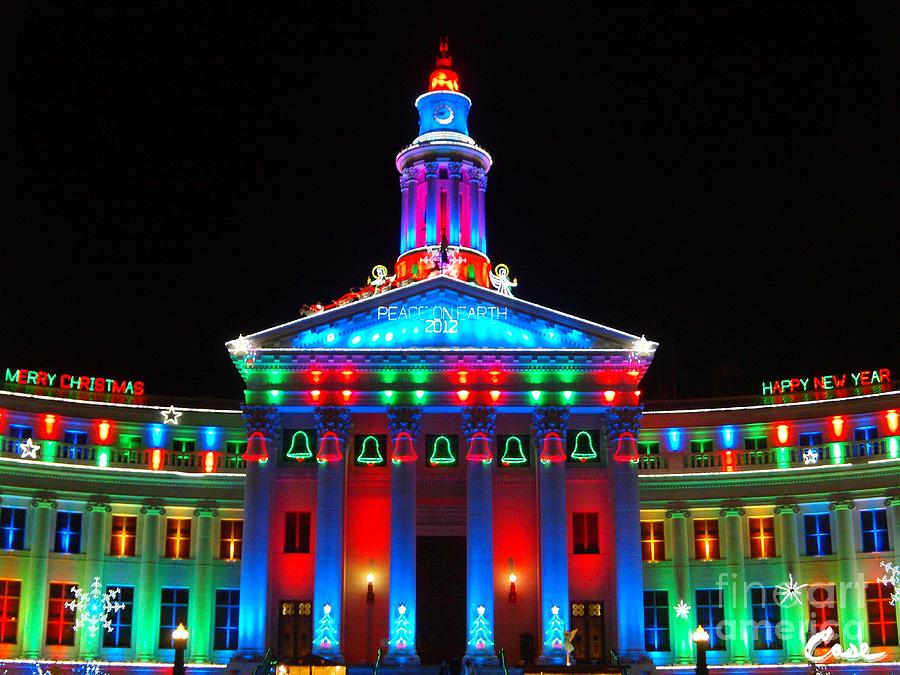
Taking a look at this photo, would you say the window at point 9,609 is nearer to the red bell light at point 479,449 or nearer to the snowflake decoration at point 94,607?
the snowflake decoration at point 94,607

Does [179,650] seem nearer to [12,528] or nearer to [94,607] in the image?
[94,607]

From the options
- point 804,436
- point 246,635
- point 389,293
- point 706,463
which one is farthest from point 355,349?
point 804,436

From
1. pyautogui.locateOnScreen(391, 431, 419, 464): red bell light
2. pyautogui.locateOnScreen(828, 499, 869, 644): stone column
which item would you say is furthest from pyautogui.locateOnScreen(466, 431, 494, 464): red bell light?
pyautogui.locateOnScreen(828, 499, 869, 644): stone column

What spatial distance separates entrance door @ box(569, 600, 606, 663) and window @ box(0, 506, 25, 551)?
3155cm

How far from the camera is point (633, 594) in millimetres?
63688

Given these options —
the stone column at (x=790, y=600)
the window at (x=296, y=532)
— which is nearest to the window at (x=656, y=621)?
the stone column at (x=790, y=600)

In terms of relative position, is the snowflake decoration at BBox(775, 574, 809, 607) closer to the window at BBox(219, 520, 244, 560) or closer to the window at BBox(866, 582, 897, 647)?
the window at BBox(866, 582, 897, 647)

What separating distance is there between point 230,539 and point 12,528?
12564mm

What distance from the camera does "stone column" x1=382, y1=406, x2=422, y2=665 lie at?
6247 centimetres

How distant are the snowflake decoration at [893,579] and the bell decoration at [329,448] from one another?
31193mm

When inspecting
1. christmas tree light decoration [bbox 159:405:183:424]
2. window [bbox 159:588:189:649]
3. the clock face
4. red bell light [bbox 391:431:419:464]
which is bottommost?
window [bbox 159:588:189:649]

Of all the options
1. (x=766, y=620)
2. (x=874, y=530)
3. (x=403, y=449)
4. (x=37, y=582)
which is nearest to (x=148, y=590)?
(x=37, y=582)

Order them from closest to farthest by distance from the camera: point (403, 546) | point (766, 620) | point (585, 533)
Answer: point (403, 546) → point (585, 533) → point (766, 620)

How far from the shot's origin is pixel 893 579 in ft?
219
